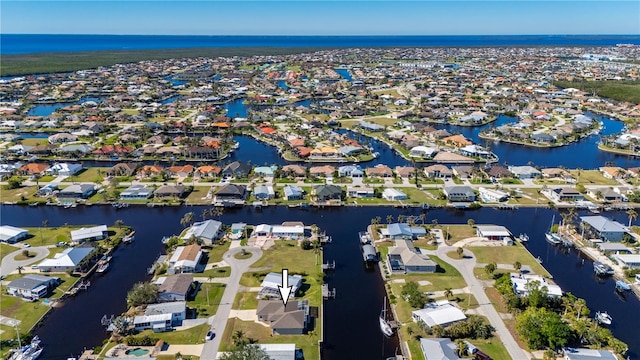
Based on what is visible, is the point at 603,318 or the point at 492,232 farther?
the point at 492,232

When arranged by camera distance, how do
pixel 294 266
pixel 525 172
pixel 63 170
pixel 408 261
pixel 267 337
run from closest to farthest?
pixel 267 337 < pixel 408 261 < pixel 294 266 < pixel 525 172 < pixel 63 170

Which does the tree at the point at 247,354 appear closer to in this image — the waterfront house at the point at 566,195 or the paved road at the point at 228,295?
the paved road at the point at 228,295

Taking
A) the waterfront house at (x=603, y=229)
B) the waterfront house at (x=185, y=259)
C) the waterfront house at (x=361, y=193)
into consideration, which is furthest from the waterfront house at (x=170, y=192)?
the waterfront house at (x=603, y=229)

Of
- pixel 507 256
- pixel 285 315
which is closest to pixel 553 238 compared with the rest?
pixel 507 256

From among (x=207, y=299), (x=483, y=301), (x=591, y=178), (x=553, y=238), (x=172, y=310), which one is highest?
(x=172, y=310)

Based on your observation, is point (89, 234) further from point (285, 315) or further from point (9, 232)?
point (285, 315)

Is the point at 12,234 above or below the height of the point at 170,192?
below

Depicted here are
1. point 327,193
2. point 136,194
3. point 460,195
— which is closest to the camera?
point 327,193

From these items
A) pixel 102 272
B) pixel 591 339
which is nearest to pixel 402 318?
pixel 591 339
